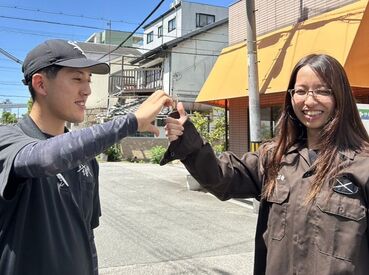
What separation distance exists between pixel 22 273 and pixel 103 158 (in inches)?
881

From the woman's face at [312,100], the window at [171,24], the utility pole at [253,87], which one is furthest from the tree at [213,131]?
the window at [171,24]

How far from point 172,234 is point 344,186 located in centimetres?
533

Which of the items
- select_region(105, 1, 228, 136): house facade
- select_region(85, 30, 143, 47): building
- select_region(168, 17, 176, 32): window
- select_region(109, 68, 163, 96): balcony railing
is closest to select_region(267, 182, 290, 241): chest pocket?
select_region(105, 1, 228, 136): house facade

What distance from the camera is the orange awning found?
793 cm

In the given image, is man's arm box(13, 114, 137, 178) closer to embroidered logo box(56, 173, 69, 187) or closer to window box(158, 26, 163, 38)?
embroidered logo box(56, 173, 69, 187)

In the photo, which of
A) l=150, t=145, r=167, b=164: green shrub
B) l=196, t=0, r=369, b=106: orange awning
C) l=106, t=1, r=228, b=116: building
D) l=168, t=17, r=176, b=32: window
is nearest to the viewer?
l=196, t=0, r=369, b=106: orange awning

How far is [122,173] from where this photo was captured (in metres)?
16.8

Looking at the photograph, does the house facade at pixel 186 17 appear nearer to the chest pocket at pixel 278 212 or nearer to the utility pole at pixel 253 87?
the utility pole at pixel 253 87

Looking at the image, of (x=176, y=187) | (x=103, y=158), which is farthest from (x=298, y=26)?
(x=103, y=158)

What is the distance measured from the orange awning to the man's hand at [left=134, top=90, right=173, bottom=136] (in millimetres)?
6904

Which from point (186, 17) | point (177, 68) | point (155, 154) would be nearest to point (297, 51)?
point (155, 154)

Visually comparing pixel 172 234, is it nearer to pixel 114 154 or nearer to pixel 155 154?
pixel 155 154

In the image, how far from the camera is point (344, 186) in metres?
1.77

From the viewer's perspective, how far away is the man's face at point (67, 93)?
1686 mm
